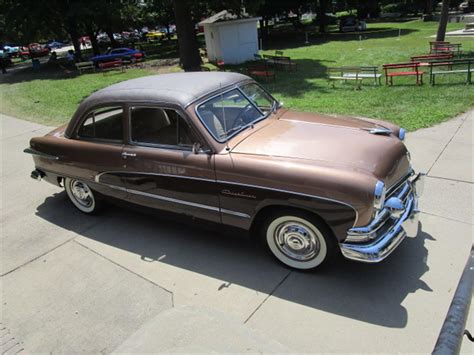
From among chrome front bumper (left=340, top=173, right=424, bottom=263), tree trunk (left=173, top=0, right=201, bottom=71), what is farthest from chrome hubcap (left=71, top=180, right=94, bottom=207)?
tree trunk (left=173, top=0, right=201, bottom=71)

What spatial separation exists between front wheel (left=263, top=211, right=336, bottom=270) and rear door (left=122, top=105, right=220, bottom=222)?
0.64 m

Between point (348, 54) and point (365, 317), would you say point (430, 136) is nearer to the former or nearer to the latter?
point (365, 317)


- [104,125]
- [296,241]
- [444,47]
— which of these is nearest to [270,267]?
[296,241]

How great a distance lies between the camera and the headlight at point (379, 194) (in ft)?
10.9

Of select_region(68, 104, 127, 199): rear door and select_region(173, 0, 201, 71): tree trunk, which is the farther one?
select_region(173, 0, 201, 71): tree trunk

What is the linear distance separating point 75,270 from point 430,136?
6.49m

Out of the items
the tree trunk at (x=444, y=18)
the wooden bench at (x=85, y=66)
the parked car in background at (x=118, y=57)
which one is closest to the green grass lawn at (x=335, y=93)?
the tree trunk at (x=444, y=18)

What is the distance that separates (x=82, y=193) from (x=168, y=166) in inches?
74.6

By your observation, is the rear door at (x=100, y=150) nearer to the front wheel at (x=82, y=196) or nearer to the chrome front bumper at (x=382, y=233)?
the front wheel at (x=82, y=196)

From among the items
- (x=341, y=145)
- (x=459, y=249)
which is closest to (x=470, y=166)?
(x=459, y=249)

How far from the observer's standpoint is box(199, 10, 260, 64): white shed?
22094 mm

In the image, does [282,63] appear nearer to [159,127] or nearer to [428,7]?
[159,127]

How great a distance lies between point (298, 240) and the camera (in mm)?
3826

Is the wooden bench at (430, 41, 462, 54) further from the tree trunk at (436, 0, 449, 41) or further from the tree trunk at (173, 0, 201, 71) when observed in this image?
the tree trunk at (173, 0, 201, 71)
